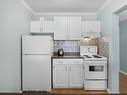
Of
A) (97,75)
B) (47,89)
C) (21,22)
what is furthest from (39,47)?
(97,75)

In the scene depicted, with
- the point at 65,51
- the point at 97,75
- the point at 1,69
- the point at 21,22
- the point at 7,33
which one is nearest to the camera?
the point at 1,69

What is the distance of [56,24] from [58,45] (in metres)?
0.81

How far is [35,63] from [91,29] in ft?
7.01

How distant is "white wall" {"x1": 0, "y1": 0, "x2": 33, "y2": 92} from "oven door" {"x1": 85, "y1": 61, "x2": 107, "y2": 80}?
5.96ft

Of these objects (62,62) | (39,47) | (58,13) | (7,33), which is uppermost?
(58,13)

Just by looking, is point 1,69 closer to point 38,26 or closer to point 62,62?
point 62,62

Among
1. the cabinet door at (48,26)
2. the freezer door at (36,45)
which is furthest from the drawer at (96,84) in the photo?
the cabinet door at (48,26)

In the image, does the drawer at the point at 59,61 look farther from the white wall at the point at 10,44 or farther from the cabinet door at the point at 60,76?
the white wall at the point at 10,44

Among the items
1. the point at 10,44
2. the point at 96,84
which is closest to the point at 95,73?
the point at 96,84

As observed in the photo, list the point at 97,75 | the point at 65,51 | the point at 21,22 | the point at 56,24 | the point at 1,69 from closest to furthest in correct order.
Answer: the point at 1,69
the point at 21,22
the point at 97,75
the point at 56,24
the point at 65,51

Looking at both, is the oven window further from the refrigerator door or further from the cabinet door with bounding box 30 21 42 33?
the cabinet door with bounding box 30 21 42 33

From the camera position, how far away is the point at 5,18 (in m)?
2.98

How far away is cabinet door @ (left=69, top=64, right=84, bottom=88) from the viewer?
4.50 metres

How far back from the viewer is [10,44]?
127 inches
